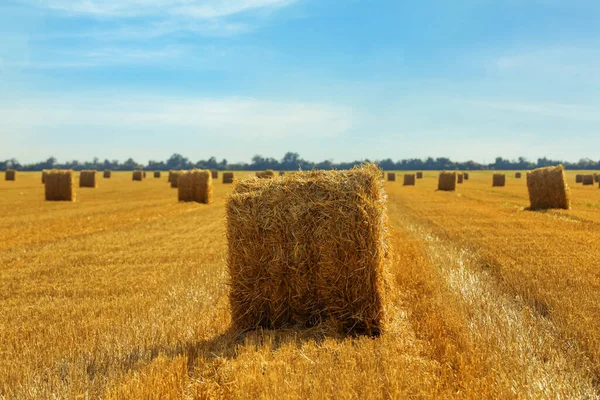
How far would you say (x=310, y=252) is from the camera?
22.9ft

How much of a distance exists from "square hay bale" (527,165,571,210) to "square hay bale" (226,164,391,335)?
1965 centimetres

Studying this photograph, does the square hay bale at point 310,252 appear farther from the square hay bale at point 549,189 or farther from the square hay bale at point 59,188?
the square hay bale at point 59,188

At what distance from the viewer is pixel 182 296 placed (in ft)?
Result: 28.6

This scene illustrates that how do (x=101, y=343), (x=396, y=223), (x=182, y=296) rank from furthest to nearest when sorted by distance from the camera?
(x=396, y=223) < (x=182, y=296) < (x=101, y=343)

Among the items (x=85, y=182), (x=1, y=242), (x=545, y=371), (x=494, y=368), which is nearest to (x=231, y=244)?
(x=494, y=368)

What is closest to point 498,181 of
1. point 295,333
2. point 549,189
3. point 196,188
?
point 549,189

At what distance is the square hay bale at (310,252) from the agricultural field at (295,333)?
0.38 meters

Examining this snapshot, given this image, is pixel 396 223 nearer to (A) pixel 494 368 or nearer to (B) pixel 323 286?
(B) pixel 323 286

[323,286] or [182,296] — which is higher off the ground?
[323,286]

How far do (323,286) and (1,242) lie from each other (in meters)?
12.2

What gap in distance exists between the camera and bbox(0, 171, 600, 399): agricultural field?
5031 mm

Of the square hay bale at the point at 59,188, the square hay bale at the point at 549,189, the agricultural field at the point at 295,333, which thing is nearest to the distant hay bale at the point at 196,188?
the square hay bale at the point at 59,188

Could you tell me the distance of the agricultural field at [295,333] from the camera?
16.5 ft

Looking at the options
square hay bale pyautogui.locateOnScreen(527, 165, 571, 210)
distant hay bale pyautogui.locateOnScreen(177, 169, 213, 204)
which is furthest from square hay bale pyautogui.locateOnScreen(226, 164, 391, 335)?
distant hay bale pyautogui.locateOnScreen(177, 169, 213, 204)
